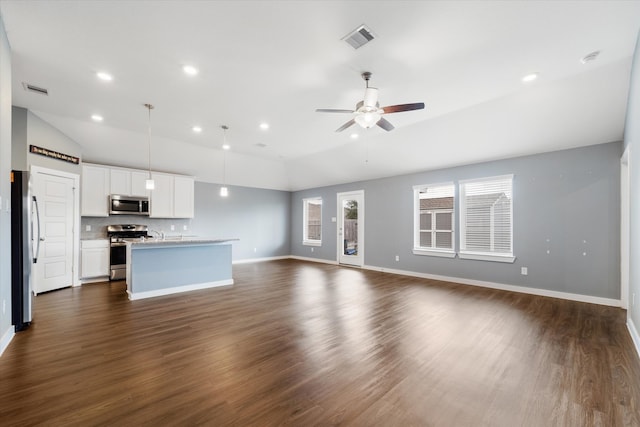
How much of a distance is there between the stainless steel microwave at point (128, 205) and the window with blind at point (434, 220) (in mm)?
6545

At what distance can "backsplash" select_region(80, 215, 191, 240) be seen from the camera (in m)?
6.08

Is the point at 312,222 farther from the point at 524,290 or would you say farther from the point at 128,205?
the point at 524,290

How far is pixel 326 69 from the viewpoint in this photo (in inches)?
126

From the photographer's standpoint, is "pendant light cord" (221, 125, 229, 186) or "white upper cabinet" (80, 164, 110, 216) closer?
"pendant light cord" (221, 125, 229, 186)

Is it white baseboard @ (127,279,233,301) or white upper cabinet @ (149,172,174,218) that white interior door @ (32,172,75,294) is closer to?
white upper cabinet @ (149,172,174,218)

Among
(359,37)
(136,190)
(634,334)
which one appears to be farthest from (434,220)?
(136,190)

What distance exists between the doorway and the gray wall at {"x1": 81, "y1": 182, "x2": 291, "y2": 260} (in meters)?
1.04

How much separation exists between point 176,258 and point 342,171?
15.7 ft

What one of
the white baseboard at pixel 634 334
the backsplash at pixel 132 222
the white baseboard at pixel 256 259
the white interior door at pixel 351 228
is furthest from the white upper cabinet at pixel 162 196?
the white baseboard at pixel 634 334

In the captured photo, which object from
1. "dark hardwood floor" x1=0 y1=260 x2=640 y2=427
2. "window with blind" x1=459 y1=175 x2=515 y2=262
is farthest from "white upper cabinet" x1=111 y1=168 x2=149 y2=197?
"window with blind" x1=459 y1=175 x2=515 y2=262

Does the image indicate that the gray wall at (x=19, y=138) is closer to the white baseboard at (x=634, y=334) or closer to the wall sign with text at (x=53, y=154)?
the wall sign with text at (x=53, y=154)

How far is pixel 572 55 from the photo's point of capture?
9.69 feet

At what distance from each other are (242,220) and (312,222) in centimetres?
237

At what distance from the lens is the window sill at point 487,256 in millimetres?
5339
